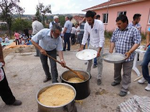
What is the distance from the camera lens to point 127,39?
2215mm

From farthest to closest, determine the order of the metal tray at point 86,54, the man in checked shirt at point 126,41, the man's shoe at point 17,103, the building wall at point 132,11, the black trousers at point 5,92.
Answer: the building wall at point 132,11 < the metal tray at point 86,54 < the man's shoe at point 17,103 < the man in checked shirt at point 126,41 < the black trousers at point 5,92

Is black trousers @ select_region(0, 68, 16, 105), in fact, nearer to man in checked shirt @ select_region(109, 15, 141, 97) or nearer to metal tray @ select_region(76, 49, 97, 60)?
metal tray @ select_region(76, 49, 97, 60)

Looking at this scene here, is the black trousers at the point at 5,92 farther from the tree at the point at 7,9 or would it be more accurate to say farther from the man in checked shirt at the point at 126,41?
the tree at the point at 7,9

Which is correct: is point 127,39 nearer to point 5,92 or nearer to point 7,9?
point 5,92

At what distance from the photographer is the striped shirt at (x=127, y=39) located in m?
2.13

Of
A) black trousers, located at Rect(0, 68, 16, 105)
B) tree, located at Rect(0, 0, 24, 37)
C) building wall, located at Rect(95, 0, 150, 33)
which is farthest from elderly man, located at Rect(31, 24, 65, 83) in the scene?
tree, located at Rect(0, 0, 24, 37)

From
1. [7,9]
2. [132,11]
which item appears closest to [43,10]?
[7,9]

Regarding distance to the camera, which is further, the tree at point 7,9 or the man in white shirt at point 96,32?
the tree at point 7,9

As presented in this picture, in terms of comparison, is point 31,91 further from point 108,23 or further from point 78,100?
point 108,23

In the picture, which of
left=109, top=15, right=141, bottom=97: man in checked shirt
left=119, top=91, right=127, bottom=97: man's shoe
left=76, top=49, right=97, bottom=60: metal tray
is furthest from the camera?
left=76, top=49, right=97, bottom=60: metal tray

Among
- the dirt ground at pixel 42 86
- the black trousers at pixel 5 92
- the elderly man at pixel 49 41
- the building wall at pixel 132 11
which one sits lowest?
the dirt ground at pixel 42 86

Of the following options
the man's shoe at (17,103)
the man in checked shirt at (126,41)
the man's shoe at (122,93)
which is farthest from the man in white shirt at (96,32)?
the man's shoe at (17,103)

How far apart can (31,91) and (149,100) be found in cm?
234

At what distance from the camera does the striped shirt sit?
2.13 metres
